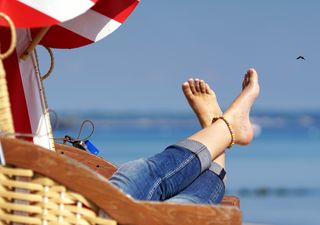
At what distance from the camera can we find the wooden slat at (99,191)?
144 cm

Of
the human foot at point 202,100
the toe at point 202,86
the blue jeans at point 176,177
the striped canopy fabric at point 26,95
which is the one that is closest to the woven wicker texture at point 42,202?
the blue jeans at point 176,177

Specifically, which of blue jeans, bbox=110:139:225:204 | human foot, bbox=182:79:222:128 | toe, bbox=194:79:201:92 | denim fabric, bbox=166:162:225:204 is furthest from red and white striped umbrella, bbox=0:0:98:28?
toe, bbox=194:79:201:92

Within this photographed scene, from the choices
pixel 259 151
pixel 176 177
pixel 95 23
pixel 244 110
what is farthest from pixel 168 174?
pixel 259 151

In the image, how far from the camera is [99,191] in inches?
57.1

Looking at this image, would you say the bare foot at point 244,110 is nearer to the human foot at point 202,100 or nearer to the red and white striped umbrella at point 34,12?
the human foot at point 202,100

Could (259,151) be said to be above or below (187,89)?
above

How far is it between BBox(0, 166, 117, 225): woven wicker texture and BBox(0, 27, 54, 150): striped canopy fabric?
0.46 meters

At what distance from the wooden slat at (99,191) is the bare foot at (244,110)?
895 millimetres

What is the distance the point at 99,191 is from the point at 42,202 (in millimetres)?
108

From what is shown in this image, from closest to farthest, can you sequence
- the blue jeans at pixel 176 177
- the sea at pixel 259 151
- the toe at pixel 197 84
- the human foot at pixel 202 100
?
the blue jeans at pixel 176 177
the human foot at pixel 202 100
the toe at pixel 197 84
the sea at pixel 259 151

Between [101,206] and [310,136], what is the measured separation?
1974cm

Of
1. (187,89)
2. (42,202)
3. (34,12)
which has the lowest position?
(42,202)

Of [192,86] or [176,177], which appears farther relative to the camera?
[192,86]

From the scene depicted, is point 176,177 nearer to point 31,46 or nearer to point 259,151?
point 31,46
